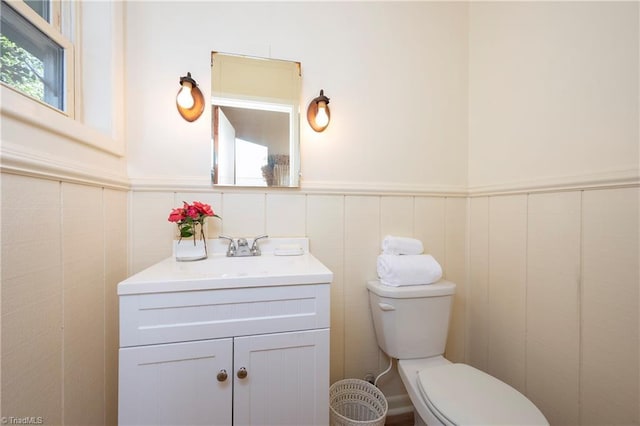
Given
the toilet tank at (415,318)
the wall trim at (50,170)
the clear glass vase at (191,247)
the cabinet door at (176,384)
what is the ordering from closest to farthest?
1. the wall trim at (50,170)
2. the cabinet door at (176,384)
3. the clear glass vase at (191,247)
4. the toilet tank at (415,318)

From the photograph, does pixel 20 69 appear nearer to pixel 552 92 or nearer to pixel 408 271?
pixel 408 271

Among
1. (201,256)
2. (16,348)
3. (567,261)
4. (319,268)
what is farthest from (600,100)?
(16,348)

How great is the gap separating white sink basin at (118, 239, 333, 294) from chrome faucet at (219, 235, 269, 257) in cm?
7

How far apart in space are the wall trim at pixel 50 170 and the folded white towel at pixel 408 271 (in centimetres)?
117

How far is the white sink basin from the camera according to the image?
2.19ft

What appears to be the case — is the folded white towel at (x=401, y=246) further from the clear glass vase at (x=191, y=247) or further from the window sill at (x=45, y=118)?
the window sill at (x=45, y=118)

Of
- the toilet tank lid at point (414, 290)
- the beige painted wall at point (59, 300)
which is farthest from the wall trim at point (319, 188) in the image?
the toilet tank lid at point (414, 290)

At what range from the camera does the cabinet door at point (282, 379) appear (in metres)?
0.71

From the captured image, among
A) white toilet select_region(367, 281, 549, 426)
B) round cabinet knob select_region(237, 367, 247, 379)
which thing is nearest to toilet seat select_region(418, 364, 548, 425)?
white toilet select_region(367, 281, 549, 426)

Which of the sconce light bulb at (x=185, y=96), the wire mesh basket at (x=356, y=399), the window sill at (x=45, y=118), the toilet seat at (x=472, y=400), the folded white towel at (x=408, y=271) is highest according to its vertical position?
the sconce light bulb at (x=185, y=96)

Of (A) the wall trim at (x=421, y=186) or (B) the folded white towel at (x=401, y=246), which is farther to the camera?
(B) the folded white towel at (x=401, y=246)

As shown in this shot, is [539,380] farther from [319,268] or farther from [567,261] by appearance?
[319,268]

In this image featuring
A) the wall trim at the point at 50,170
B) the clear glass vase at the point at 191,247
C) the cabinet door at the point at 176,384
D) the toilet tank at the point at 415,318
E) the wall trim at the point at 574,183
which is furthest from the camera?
the toilet tank at the point at 415,318

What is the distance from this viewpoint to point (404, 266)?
3.67 feet
